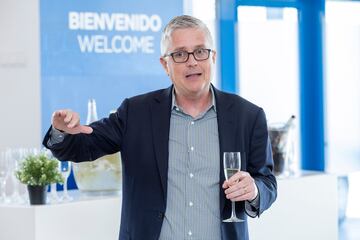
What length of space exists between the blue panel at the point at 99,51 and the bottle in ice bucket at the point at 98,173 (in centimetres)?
36

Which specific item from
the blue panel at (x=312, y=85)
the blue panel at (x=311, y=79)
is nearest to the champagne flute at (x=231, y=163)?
the blue panel at (x=311, y=79)

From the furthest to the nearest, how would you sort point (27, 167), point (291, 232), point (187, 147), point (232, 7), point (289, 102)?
point (289, 102) < point (232, 7) < point (291, 232) < point (27, 167) < point (187, 147)

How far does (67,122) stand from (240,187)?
1.99 feet

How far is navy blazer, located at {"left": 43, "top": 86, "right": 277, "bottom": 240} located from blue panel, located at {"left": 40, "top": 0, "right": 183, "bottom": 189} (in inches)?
64.6

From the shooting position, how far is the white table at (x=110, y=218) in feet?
12.1

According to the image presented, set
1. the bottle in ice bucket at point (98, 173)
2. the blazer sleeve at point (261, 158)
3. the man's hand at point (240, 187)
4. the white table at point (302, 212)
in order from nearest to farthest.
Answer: the man's hand at point (240, 187) < the blazer sleeve at point (261, 158) < the bottle in ice bucket at point (98, 173) < the white table at point (302, 212)

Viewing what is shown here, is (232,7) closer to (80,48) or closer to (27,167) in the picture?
(80,48)

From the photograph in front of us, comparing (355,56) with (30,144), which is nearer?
(30,144)

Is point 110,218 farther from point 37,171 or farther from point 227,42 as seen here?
point 227,42

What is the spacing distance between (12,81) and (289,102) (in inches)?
105

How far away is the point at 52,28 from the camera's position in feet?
14.2

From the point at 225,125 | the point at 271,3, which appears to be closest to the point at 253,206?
the point at 225,125

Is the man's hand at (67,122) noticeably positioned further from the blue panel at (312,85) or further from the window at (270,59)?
the blue panel at (312,85)

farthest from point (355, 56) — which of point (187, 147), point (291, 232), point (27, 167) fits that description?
point (187, 147)
